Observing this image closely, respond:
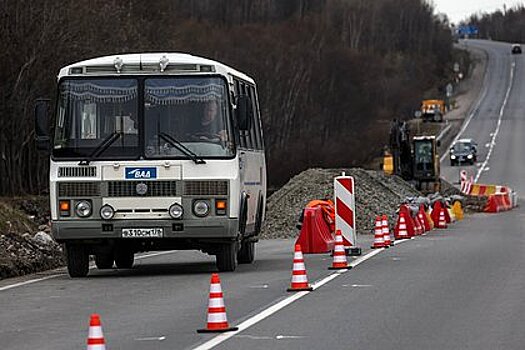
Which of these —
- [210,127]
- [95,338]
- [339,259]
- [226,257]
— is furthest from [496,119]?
[95,338]

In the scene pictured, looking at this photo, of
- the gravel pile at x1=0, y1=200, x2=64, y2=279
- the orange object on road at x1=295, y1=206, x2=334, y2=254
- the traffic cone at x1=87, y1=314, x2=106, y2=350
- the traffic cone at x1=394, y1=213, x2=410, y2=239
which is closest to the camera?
the traffic cone at x1=87, y1=314, x2=106, y2=350

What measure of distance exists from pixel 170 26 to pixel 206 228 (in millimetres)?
59488

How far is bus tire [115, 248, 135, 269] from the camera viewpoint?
2233cm

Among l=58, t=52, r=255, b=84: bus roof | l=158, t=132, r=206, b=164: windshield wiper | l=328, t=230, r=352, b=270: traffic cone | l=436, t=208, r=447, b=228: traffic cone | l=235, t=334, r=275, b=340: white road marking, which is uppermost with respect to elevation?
l=58, t=52, r=255, b=84: bus roof

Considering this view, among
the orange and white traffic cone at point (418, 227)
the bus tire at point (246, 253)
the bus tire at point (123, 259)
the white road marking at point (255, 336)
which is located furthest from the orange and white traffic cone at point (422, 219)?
the white road marking at point (255, 336)

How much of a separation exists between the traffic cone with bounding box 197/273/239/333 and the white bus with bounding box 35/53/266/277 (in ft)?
21.5

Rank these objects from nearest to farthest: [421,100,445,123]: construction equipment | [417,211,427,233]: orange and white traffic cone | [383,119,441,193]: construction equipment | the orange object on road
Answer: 1. the orange object on road
2. [417,211,427,233]: orange and white traffic cone
3. [383,119,441,193]: construction equipment
4. [421,100,445,123]: construction equipment

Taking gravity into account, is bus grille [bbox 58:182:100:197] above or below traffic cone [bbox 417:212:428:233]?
above

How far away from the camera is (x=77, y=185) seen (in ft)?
64.5

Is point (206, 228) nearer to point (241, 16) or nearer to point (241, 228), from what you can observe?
point (241, 228)

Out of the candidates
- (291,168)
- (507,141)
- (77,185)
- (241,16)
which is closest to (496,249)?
(77,185)

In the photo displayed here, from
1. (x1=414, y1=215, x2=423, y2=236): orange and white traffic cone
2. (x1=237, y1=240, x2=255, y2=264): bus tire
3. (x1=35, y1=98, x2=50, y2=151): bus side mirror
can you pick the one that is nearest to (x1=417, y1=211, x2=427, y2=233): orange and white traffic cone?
(x1=414, y1=215, x2=423, y2=236): orange and white traffic cone

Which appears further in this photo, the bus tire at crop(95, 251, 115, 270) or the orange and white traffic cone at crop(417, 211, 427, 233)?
the orange and white traffic cone at crop(417, 211, 427, 233)

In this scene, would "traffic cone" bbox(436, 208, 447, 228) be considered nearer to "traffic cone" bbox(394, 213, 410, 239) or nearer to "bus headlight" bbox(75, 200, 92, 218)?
"traffic cone" bbox(394, 213, 410, 239)
